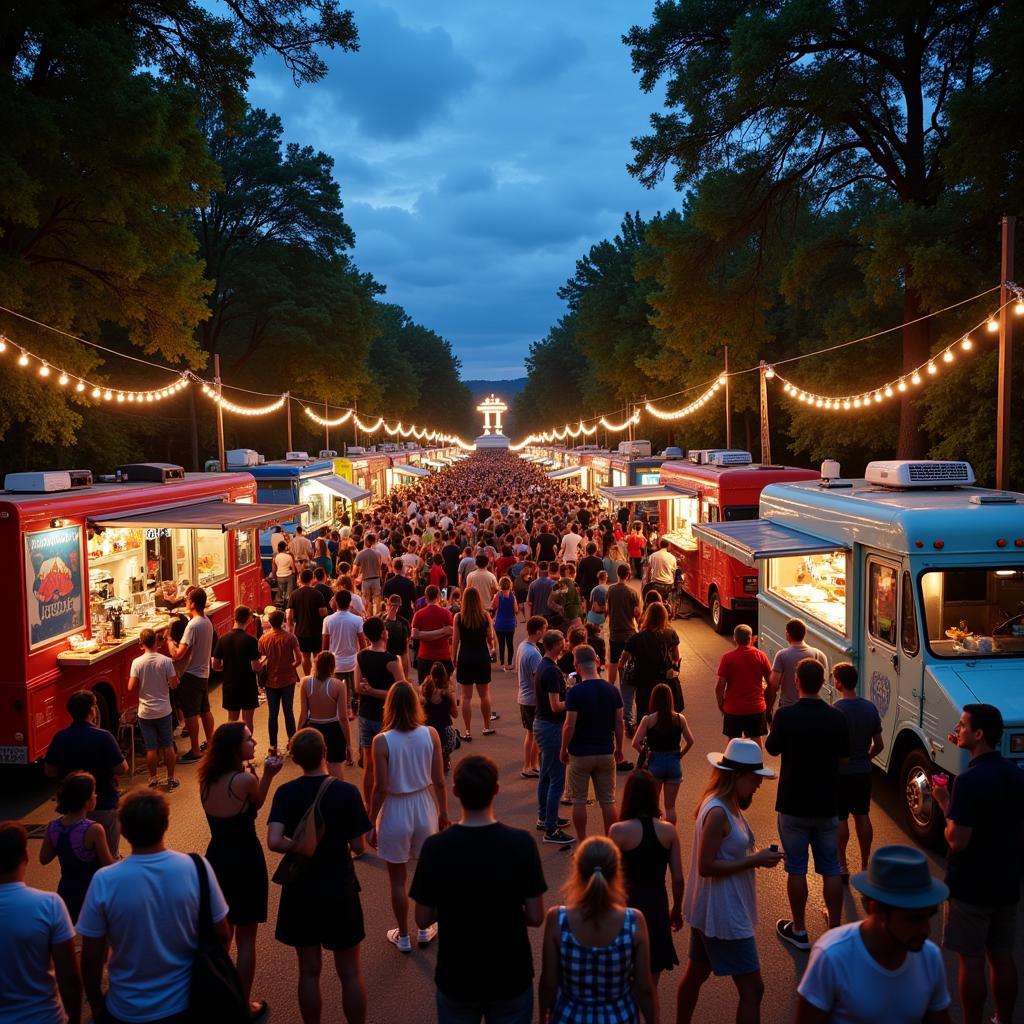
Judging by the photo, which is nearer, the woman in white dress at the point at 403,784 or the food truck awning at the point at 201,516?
the woman in white dress at the point at 403,784

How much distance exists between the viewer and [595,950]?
356cm

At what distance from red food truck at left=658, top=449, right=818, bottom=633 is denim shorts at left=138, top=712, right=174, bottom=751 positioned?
918 cm

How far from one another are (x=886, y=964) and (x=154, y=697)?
7.52m

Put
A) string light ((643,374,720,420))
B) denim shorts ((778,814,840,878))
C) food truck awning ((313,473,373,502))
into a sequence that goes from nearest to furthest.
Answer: denim shorts ((778,814,840,878)) → food truck awning ((313,473,373,502)) → string light ((643,374,720,420))

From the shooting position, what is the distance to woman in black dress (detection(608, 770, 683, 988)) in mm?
4566

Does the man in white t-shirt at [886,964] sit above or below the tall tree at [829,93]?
below

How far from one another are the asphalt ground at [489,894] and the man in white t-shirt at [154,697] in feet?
1.30

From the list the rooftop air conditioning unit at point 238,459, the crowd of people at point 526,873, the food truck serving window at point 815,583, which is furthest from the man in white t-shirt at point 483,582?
the rooftop air conditioning unit at point 238,459

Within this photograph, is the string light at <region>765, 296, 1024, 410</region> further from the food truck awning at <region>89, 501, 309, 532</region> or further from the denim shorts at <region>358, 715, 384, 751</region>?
the food truck awning at <region>89, 501, 309, 532</region>

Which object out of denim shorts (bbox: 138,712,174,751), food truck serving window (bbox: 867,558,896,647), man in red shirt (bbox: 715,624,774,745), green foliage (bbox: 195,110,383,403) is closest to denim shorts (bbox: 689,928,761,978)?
man in red shirt (bbox: 715,624,774,745)

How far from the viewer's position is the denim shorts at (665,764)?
Answer: 290 inches

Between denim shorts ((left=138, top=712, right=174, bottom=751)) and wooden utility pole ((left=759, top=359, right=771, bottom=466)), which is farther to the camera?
wooden utility pole ((left=759, top=359, right=771, bottom=466))

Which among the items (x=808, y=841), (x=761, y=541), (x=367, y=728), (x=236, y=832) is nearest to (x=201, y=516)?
(x=367, y=728)

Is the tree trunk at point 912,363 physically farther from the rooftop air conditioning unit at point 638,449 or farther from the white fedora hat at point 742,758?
the white fedora hat at point 742,758
